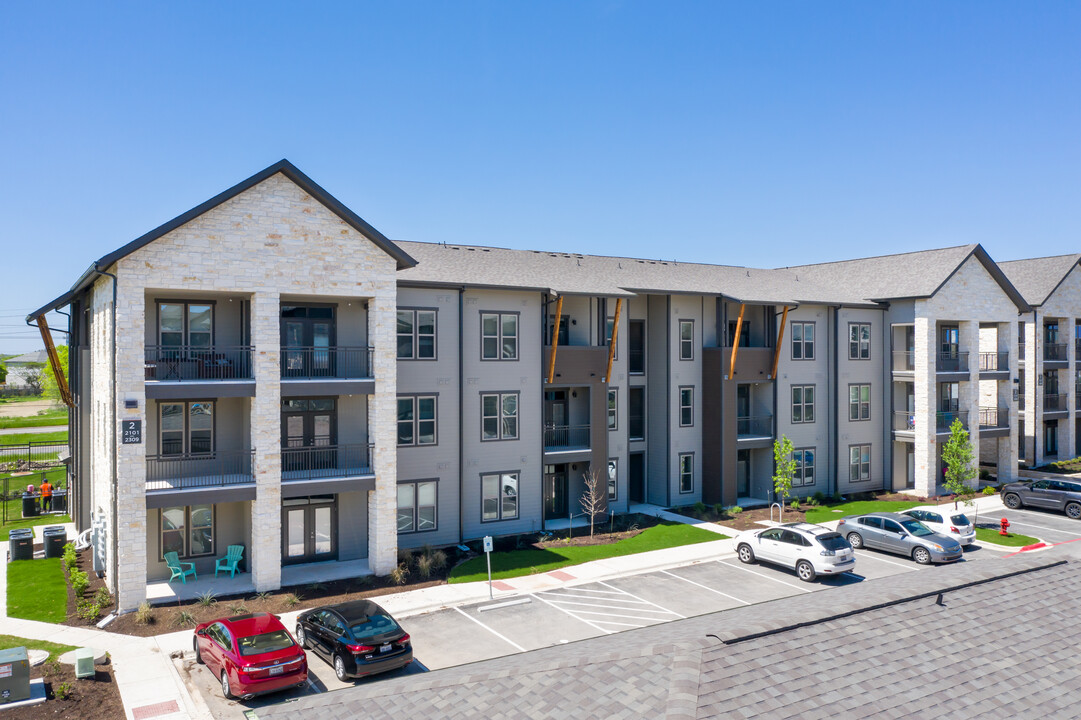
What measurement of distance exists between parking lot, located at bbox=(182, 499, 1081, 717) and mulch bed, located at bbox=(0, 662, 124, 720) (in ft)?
5.12

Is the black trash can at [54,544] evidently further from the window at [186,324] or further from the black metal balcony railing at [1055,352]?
the black metal balcony railing at [1055,352]

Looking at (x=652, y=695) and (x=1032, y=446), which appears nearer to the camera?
(x=652, y=695)

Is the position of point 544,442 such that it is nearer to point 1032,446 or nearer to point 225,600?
point 225,600

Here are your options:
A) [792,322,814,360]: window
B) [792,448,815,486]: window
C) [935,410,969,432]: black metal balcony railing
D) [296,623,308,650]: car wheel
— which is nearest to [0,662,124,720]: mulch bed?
[296,623,308,650]: car wheel

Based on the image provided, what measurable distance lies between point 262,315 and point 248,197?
3379 mm

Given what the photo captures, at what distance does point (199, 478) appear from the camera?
22.5 metres

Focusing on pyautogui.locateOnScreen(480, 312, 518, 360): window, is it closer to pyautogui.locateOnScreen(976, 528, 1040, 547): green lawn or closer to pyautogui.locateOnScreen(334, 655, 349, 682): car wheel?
pyautogui.locateOnScreen(334, 655, 349, 682): car wheel

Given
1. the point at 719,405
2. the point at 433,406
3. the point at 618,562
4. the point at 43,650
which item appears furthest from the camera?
the point at 719,405

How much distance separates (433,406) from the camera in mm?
26922

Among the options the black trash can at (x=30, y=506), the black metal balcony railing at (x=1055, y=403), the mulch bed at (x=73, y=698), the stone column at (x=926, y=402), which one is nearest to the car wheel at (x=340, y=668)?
the mulch bed at (x=73, y=698)

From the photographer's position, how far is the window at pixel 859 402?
37.4 metres

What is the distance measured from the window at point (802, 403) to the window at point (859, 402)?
8.27 feet

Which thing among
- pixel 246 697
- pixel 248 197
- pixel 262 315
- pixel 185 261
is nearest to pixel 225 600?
pixel 246 697

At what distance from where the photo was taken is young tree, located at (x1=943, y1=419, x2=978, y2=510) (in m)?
32.2
